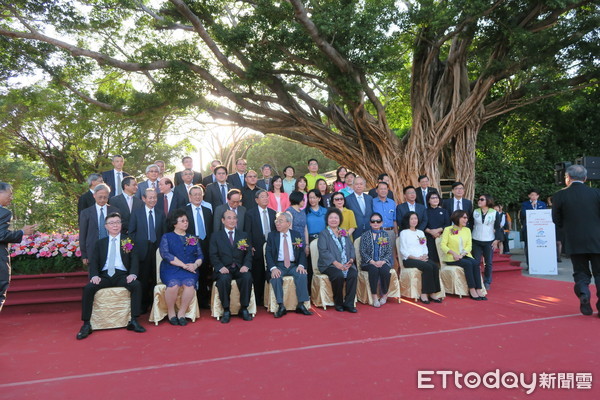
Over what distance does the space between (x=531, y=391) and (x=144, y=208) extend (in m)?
4.58

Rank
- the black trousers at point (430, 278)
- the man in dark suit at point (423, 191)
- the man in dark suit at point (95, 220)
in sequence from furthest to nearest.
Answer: the man in dark suit at point (423, 191), the black trousers at point (430, 278), the man in dark suit at point (95, 220)

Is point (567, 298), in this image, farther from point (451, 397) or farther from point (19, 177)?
point (19, 177)

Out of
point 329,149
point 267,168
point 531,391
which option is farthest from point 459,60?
point 531,391

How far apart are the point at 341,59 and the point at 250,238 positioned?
4698 millimetres

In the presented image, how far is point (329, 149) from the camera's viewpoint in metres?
12.4

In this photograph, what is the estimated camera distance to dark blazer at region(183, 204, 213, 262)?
5.61 metres

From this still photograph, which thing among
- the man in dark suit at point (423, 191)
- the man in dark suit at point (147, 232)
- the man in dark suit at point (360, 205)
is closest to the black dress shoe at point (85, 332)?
the man in dark suit at point (147, 232)

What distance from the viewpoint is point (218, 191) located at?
6234mm

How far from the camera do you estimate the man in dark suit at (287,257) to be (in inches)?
208

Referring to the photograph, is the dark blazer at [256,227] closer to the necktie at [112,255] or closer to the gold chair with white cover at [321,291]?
the gold chair with white cover at [321,291]

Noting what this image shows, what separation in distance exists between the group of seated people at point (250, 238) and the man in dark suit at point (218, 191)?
0.6 inches

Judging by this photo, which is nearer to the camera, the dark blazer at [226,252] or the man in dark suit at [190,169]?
the dark blazer at [226,252]

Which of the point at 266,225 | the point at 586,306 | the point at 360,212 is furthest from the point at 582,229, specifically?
the point at 266,225

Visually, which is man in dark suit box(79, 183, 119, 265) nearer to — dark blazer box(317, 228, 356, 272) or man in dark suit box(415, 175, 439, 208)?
dark blazer box(317, 228, 356, 272)
